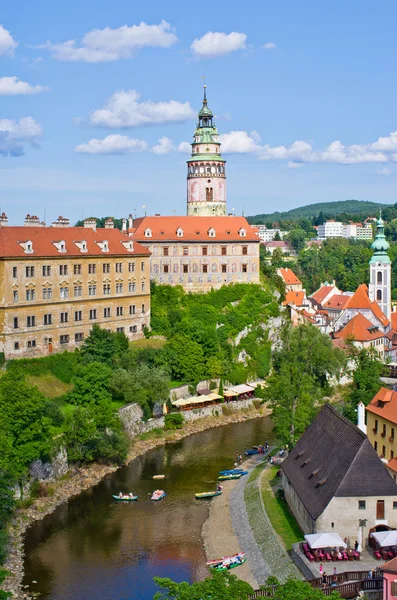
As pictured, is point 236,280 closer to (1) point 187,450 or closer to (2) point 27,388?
(1) point 187,450

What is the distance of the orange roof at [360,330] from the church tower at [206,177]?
17.8 m

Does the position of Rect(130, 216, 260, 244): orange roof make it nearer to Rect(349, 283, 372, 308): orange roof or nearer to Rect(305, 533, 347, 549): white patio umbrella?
Rect(349, 283, 372, 308): orange roof

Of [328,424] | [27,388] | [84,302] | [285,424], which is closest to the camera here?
[328,424]

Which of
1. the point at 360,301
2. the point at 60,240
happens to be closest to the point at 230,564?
the point at 60,240

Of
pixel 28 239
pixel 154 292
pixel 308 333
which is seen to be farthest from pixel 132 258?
pixel 308 333

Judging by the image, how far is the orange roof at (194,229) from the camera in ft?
237

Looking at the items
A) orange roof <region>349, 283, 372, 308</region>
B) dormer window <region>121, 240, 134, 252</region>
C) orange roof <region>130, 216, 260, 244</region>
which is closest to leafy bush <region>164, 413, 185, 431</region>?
dormer window <region>121, 240, 134, 252</region>

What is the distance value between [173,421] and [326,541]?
25.7 m

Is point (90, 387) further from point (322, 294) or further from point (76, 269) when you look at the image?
point (322, 294)

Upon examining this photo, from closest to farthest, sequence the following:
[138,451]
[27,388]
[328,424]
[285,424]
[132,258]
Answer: [328,424]
[27,388]
[285,424]
[138,451]
[132,258]

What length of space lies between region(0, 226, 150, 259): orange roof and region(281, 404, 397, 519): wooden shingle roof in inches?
1015

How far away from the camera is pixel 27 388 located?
4178 centimetres

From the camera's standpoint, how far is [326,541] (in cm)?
3134

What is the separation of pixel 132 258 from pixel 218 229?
1199cm
